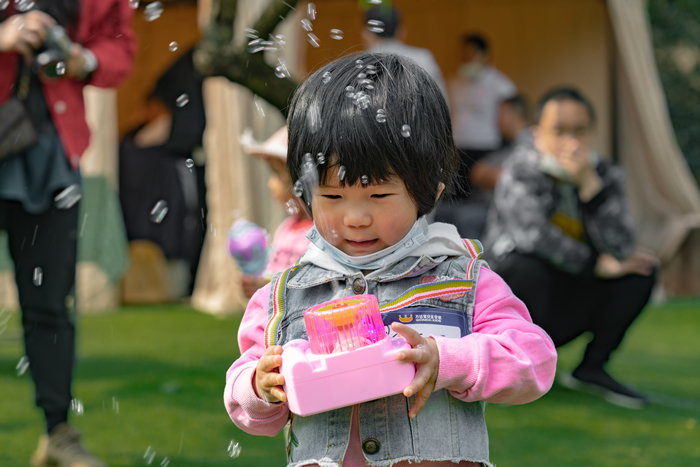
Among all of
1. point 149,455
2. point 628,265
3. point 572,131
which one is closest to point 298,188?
point 149,455

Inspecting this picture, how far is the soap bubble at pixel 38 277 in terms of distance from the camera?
97.1 inches

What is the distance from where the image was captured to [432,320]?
1.29m

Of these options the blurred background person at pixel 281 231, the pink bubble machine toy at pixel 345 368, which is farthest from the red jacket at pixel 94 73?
the pink bubble machine toy at pixel 345 368

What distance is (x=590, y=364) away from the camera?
12.4 feet

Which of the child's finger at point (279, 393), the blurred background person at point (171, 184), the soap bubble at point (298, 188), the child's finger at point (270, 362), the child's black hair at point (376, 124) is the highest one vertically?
the child's black hair at point (376, 124)

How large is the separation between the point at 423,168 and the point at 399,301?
202 mm

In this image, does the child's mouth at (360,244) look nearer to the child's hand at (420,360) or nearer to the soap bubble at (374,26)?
the child's hand at (420,360)

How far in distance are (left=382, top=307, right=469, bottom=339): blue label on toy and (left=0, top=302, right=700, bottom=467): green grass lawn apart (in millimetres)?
1540

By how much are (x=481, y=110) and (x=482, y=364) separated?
18.8 feet

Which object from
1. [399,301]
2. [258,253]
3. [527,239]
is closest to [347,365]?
[399,301]

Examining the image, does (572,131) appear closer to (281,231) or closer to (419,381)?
(281,231)

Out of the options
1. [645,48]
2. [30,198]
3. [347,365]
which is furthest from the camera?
[645,48]

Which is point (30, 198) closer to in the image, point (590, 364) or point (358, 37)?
point (590, 364)

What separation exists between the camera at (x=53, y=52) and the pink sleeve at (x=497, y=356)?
5.20 feet
